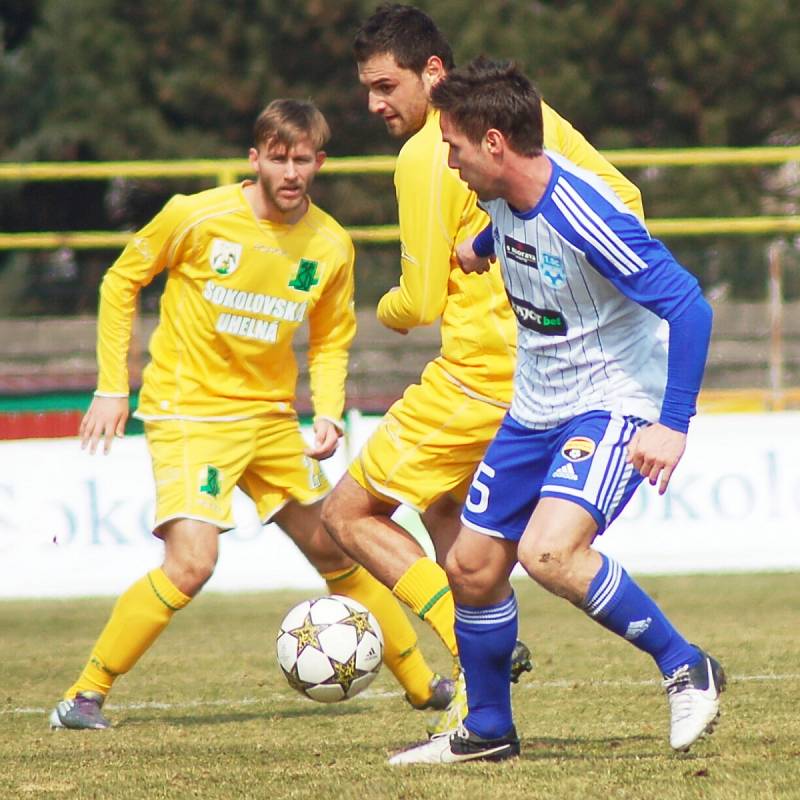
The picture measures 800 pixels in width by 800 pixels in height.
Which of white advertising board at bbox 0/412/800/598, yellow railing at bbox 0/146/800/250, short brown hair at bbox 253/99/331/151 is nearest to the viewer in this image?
short brown hair at bbox 253/99/331/151

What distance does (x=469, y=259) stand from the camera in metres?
5.29

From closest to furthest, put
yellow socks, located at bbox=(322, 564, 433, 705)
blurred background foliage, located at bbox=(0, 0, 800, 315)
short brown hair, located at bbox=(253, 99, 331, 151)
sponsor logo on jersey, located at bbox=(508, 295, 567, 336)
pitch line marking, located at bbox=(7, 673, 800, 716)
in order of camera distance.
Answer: sponsor logo on jersey, located at bbox=(508, 295, 567, 336) → yellow socks, located at bbox=(322, 564, 433, 705) → short brown hair, located at bbox=(253, 99, 331, 151) → pitch line marking, located at bbox=(7, 673, 800, 716) → blurred background foliage, located at bbox=(0, 0, 800, 315)

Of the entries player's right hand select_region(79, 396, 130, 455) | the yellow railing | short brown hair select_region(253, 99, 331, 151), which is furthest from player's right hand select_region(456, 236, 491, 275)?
the yellow railing

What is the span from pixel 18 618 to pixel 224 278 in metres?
4.02

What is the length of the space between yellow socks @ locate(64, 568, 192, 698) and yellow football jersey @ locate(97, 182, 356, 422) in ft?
2.23

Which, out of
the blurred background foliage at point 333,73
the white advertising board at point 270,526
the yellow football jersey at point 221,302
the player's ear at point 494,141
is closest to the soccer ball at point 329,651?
the yellow football jersey at point 221,302

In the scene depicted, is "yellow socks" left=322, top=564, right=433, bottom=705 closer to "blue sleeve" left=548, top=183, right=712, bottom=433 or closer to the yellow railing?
"blue sleeve" left=548, top=183, right=712, bottom=433

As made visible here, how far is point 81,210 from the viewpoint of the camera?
2369 cm

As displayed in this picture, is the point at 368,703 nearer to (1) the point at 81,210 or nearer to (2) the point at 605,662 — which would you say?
(2) the point at 605,662

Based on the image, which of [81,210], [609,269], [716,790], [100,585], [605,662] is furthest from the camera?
[81,210]

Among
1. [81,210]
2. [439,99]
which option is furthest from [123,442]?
[81,210]

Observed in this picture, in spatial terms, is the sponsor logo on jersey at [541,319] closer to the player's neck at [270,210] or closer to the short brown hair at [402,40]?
the short brown hair at [402,40]

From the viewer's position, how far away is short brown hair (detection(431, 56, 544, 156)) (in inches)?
184

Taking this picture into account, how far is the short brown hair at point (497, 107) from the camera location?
184 inches
